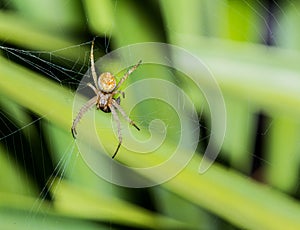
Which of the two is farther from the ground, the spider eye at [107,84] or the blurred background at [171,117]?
the spider eye at [107,84]

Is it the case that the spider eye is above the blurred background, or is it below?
above

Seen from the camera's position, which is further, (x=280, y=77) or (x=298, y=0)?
(x=298, y=0)

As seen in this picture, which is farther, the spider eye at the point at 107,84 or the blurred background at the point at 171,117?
the spider eye at the point at 107,84

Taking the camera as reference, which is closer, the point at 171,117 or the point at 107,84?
the point at 171,117

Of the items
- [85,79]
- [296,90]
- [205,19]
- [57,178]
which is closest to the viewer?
[296,90]

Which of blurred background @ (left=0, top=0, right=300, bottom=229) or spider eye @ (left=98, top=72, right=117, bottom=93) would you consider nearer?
blurred background @ (left=0, top=0, right=300, bottom=229)

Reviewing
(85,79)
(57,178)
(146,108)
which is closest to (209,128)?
(146,108)

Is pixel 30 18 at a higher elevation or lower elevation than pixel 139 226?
higher

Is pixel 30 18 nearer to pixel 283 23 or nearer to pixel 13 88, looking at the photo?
pixel 13 88
